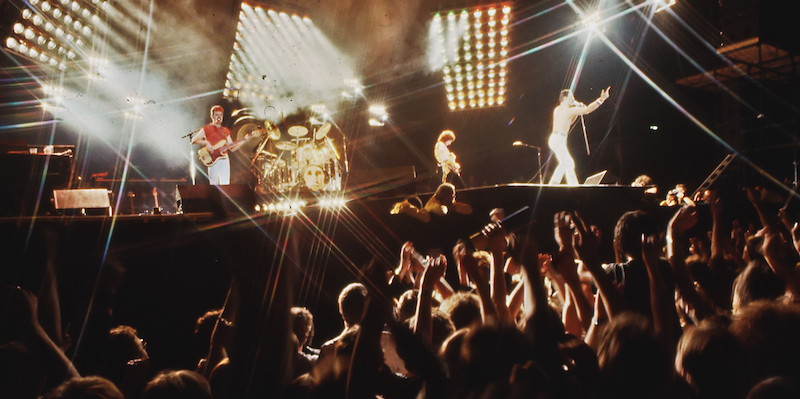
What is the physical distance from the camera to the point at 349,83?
411 inches

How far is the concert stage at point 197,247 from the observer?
13.2 ft

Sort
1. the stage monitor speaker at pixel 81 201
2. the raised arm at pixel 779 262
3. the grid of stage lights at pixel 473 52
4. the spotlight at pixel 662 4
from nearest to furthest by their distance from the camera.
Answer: the raised arm at pixel 779 262 < the stage monitor speaker at pixel 81 201 < the grid of stage lights at pixel 473 52 < the spotlight at pixel 662 4

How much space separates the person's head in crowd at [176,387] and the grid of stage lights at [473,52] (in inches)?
318

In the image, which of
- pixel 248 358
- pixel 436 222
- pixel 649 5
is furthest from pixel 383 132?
pixel 248 358

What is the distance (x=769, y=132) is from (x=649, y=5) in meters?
3.99

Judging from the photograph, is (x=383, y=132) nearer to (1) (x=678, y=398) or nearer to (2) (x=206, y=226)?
(2) (x=206, y=226)

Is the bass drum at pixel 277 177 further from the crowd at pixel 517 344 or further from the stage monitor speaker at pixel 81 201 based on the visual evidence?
the crowd at pixel 517 344

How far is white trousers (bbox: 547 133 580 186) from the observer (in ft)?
23.0

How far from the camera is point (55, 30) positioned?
7.16 metres

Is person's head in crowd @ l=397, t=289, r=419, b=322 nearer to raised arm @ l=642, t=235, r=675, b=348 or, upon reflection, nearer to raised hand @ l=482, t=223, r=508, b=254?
raised hand @ l=482, t=223, r=508, b=254

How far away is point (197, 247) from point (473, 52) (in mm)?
6471

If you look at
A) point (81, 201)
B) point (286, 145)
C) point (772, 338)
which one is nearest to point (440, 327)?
point (772, 338)

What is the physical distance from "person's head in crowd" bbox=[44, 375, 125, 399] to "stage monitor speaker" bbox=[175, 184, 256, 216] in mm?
4245

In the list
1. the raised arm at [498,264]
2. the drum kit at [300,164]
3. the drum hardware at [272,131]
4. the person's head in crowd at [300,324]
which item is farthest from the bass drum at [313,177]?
the raised arm at [498,264]
